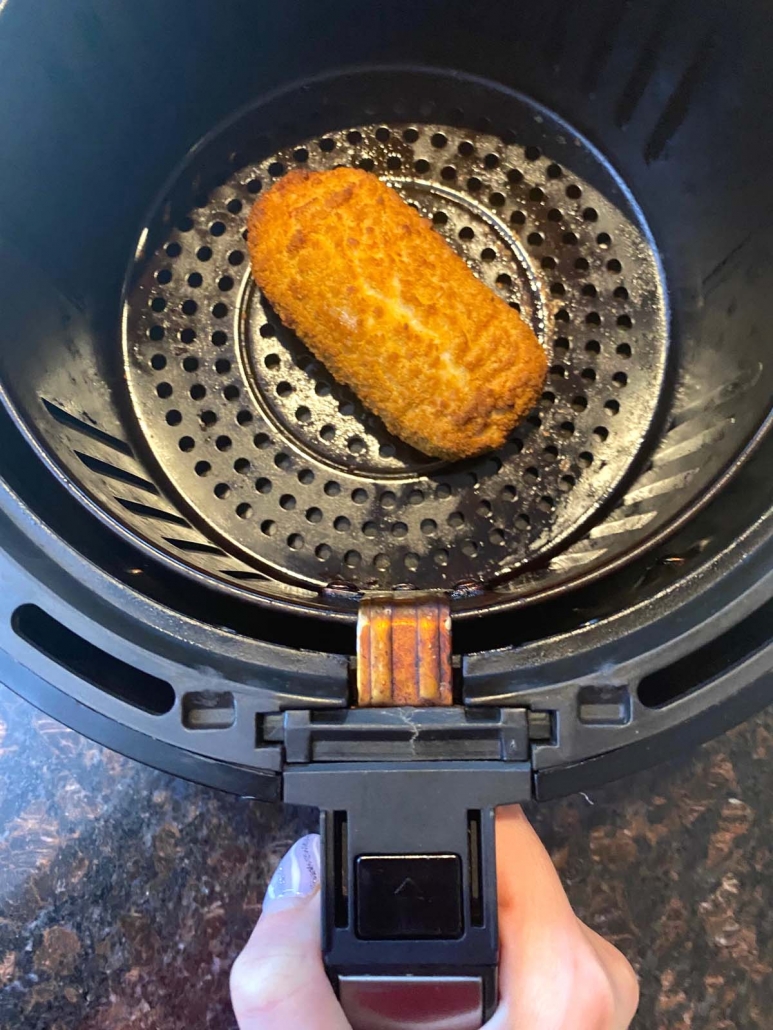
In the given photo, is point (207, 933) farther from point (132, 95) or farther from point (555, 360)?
point (132, 95)

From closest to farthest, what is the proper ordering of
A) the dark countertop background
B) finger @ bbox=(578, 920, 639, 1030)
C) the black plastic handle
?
the black plastic handle → finger @ bbox=(578, 920, 639, 1030) → the dark countertop background

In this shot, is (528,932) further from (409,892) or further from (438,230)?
(438,230)

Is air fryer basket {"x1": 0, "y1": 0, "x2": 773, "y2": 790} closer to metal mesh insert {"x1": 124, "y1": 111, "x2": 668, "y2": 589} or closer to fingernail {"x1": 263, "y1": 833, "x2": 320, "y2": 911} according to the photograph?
metal mesh insert {"x1": 124, "y1": 111, "x2": 668, "y2": 589}

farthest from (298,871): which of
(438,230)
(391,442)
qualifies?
(438,230)

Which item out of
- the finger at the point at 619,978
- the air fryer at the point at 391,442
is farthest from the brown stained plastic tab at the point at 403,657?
the finger at the point at 619,978

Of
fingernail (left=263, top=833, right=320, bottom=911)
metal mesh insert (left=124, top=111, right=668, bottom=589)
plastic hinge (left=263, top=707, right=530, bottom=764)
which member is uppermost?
metal mesh insert (left=124, top=111, right=668, bottom=589)

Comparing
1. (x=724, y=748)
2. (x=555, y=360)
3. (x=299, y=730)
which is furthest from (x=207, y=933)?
(x=555, y=360)

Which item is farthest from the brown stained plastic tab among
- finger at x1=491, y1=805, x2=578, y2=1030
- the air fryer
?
finger at x1=491, y1=805, x2=578, y2=1030
